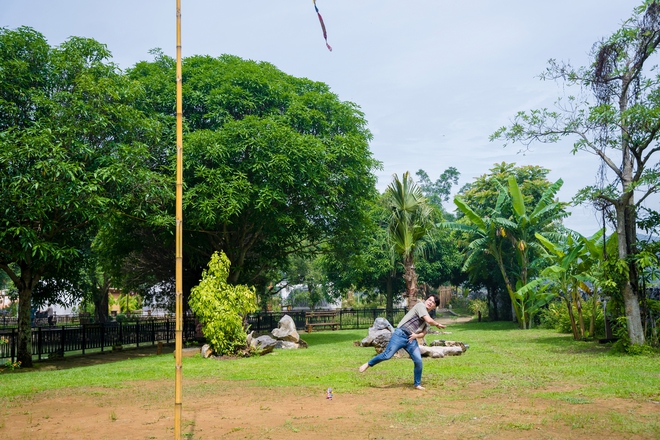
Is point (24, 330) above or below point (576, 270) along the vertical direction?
below

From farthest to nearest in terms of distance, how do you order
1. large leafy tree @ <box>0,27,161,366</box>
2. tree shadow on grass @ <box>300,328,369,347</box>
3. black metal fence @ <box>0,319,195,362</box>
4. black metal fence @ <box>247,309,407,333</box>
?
black metal fence @ <box>247,309,407,333</box> → tree shadow on grass @ <box>300,328,369,347</box> → black metal fence @ <box>0,319,195,362</box> → large leafy tree @ <box>0,27,161,366</box>

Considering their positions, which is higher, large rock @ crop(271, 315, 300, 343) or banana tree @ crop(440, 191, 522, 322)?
banana tree @ crop(440, 191, 522, 322)

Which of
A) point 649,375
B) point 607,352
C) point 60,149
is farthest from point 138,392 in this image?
point 607,352

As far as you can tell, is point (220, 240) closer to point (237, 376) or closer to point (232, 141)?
point (232, 141)

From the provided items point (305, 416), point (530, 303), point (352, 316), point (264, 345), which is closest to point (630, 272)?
point (264, 345)

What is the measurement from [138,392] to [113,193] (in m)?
7.01

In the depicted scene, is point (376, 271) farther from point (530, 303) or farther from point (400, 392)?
point (400, 392)

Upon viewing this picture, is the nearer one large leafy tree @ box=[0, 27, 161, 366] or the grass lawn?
the grass lawn

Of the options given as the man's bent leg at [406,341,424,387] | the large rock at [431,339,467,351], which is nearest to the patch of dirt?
the man's bent leg at [406,341,424,387]

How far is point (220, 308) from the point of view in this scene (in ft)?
56.3

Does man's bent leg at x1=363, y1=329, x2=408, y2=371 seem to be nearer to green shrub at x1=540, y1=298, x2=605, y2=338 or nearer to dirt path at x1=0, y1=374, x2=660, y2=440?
dirt path at x1=0, y1=374, x2=660, y2=440

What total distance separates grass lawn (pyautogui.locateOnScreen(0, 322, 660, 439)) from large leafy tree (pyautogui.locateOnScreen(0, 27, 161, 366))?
11.0ft

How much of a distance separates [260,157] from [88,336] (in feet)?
30.5

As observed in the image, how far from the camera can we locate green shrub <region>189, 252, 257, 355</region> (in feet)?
56.3
